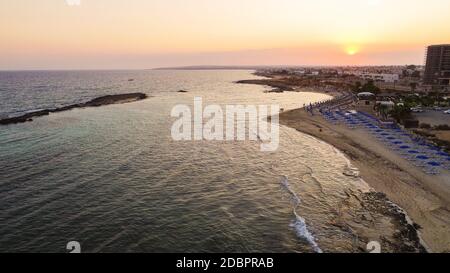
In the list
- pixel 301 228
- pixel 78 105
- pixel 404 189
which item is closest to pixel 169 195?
pixel 301 228

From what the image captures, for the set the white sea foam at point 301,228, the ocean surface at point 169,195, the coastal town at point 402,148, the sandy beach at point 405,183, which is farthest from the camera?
the coastal town at point 402,148

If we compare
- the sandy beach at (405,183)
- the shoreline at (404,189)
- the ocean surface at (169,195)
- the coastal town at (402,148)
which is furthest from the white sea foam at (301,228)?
the coastal town at (402,148)

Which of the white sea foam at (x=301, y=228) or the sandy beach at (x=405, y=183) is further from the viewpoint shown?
the sandy beach at (x=405, y=183)

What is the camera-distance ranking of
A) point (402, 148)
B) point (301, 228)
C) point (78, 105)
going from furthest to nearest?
point (78, 105)
point (402, 148)
point (301, 228)

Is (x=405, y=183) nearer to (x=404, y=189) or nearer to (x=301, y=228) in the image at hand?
(x=404, y=189)

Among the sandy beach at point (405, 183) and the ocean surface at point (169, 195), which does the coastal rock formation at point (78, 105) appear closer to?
the ocean surface at point (169, 195)

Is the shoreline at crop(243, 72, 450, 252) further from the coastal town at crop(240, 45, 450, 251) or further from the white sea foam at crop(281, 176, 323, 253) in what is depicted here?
the white sea foam at crop(281, 176, 323, 253)

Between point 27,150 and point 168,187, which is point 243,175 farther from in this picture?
point 27,150
